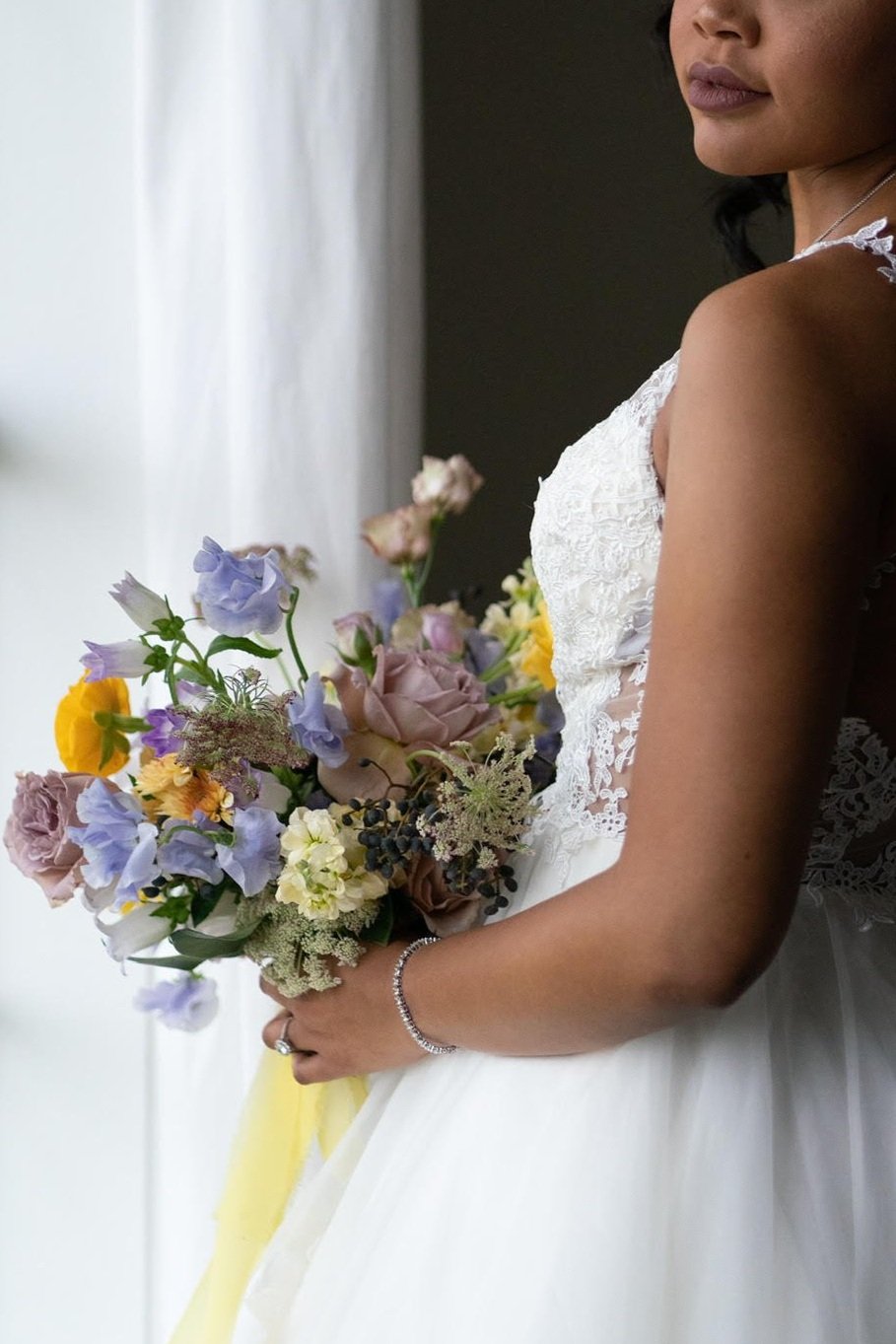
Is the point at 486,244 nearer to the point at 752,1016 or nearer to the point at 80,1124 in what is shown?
the point at 80,1124

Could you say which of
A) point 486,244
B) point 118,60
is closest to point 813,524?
point 118,60

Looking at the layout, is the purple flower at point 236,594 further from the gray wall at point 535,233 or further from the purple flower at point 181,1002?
the gray wall at point 535,233

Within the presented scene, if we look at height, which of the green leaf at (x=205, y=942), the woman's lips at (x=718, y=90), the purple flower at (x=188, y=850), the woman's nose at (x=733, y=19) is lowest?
the green leaf at (x=205, y=942)

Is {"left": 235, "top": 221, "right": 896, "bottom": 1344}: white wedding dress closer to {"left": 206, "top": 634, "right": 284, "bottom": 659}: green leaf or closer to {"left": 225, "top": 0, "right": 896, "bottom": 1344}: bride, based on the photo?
{"left": 225, "top": 0, "right": 896, "bottom": 1344}: bride

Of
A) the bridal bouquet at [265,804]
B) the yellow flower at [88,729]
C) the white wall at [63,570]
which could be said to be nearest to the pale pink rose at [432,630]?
the bridal bouquet at [265,804]

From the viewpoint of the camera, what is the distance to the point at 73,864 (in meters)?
0.98

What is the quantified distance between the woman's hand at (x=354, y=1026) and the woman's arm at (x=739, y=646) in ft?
0.69

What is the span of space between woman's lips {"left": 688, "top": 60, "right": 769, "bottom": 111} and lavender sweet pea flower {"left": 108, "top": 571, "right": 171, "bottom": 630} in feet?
1.55

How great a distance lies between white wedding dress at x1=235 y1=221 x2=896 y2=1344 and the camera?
78 centimetres

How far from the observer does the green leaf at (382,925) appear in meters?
0.97

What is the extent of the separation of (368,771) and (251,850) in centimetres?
11

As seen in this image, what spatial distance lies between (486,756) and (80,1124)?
0.77 m

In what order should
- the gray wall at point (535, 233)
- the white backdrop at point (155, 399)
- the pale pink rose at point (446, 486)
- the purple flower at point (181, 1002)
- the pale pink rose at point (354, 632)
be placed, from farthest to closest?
1. the gray wall at point (535, 233)
2. the white backdrop at point (155, 399)
3. the pale pink rose at point (446, 486)
4. the pale pink rose at point (354, 632)
5. the purple flower at point (181, 1002)

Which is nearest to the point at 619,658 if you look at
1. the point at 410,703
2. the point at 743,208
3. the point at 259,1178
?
the point at 410,703
